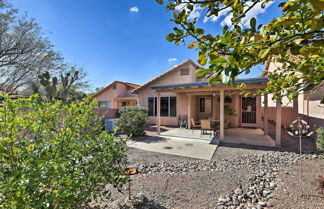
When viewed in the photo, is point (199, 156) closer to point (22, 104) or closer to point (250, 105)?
point (22, 104)

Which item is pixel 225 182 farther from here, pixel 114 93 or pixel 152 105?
pixel 114 93

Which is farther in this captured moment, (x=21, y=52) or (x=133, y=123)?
(x=21, y=52)

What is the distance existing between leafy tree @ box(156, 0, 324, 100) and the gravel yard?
229 cm

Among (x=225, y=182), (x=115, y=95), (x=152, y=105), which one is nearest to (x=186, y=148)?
(x=225, y=182)

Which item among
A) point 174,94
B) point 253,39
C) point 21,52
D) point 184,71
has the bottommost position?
point 253,39

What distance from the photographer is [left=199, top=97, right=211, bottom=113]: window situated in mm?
11127

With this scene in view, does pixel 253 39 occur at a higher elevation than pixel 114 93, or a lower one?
lower

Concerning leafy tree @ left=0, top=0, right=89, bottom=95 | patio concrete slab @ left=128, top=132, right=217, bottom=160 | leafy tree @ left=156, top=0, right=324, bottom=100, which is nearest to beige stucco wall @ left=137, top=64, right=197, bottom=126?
patio concrete slab @ left=128, top=132, right=217, bottom=160

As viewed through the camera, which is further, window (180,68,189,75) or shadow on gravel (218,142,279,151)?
window (180,68,189,75)

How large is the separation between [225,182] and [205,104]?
27.8 ft

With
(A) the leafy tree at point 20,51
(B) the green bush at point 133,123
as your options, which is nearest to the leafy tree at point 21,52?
(A) the leafy tree at point 20,51

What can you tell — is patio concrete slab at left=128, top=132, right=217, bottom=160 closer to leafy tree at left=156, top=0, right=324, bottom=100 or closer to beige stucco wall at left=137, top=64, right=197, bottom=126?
leafy tree at left=156, top=0, right=324, bottom=100

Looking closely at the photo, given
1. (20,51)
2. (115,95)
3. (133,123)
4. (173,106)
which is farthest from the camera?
(115,95)

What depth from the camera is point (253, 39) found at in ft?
3.26
